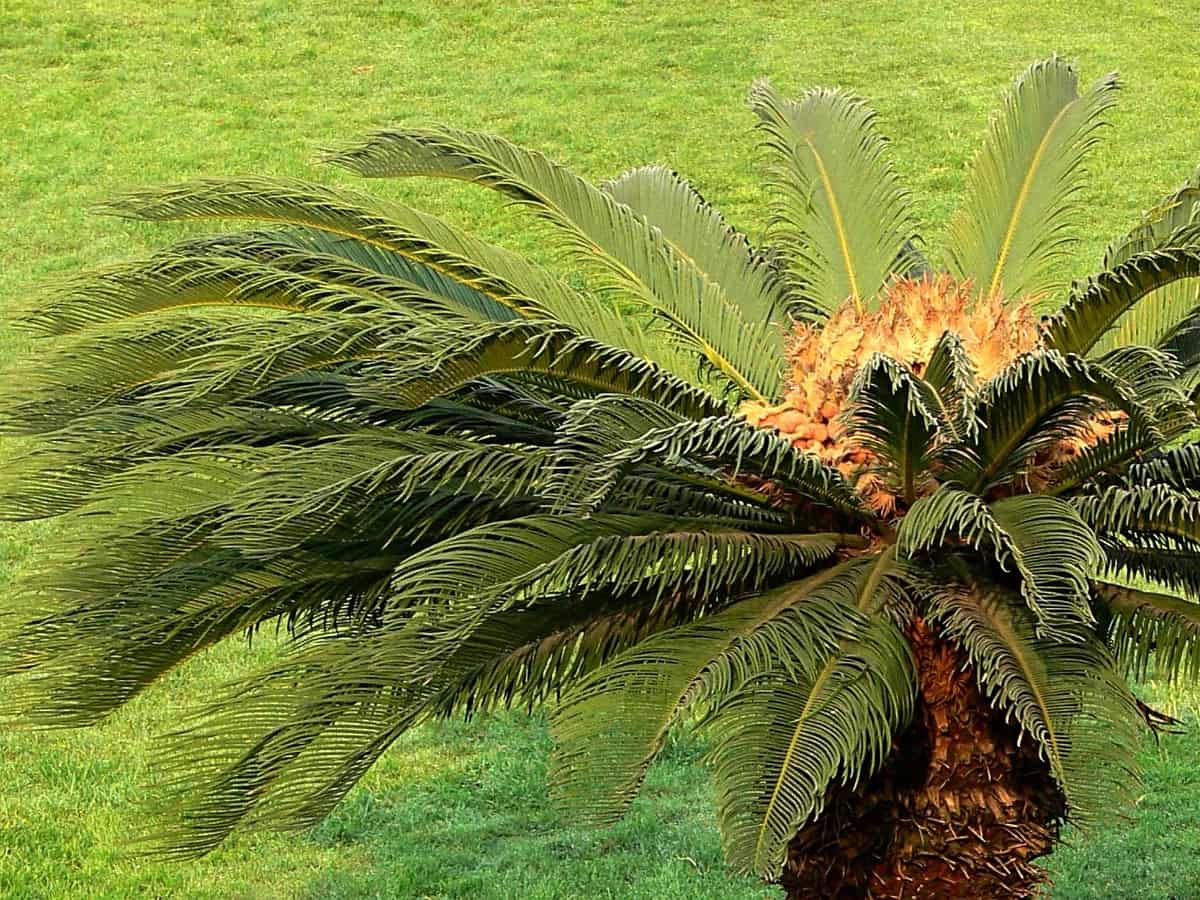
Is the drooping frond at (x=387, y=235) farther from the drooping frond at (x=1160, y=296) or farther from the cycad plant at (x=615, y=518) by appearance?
the drooping frond at (x=1160, y=296)

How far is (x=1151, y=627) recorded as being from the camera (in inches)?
164

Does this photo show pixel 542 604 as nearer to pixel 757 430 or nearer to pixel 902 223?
pixel 757 430

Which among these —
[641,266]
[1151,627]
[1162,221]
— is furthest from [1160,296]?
[641,266]

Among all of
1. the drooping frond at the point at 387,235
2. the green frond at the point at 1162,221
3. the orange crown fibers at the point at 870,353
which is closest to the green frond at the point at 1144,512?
the orange crown fibers at the point at 870,353

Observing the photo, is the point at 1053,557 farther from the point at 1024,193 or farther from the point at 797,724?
the point at 1024,193

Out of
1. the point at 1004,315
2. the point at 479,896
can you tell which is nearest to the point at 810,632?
the point at 1004,315

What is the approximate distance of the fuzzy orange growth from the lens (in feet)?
14.4

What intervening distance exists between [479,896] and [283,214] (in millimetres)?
3539

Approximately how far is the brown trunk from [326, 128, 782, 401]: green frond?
1201 millimetres

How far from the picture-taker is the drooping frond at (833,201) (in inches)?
227

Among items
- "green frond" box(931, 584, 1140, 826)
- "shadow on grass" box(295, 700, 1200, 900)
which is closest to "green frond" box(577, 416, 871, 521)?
"green frond" box(931, 584, 1140, 826)

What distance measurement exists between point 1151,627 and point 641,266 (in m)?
1.91

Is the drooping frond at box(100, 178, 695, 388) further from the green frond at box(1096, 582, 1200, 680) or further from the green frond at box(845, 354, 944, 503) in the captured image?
the green frond at box(1096, 582, 1200, 680)

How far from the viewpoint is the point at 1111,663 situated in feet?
13.2
